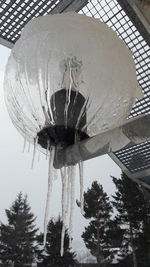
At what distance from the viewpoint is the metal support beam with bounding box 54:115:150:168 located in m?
1.11

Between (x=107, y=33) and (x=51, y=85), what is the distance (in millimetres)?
335

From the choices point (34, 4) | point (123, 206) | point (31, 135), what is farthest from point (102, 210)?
point (31, 135)

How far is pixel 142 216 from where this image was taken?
22.5m

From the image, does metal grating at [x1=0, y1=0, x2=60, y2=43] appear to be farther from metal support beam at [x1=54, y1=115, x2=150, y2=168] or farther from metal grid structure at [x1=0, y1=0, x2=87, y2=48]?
metal support beam at [x1=54, y1=115, x2=150, y2=168]

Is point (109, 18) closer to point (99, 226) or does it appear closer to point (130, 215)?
point (130, 215)

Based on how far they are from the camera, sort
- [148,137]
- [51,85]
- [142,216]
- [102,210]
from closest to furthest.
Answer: [148,137]
[51,85]
[142,216]
[102,210]

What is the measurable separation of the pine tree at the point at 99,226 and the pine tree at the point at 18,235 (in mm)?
4985

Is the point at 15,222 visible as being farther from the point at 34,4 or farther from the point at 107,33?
the point at 107,33

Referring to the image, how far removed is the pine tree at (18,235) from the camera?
24.8 meters

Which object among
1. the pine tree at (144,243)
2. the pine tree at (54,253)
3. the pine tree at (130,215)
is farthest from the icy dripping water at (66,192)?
the pine tree at (54,253)

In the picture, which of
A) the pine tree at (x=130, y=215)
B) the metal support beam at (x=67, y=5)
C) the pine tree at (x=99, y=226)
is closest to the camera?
the metal support beam at (x=67, y=5)

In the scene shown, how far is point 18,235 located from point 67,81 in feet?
87.7

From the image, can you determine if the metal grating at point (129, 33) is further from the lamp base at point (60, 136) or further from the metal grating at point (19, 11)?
the lamp base at point (60, 136)

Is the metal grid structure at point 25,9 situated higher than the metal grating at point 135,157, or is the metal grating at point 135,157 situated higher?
the metal grid structure at point 25,9
